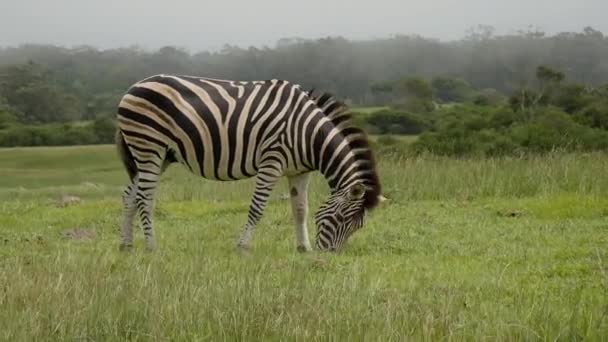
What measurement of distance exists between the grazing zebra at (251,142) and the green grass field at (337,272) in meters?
0.56

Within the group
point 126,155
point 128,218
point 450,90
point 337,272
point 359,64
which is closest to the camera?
point 337,272

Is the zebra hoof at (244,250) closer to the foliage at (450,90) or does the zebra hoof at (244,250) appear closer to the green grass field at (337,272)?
the green grass field at (337,272)

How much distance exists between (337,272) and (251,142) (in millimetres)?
2403

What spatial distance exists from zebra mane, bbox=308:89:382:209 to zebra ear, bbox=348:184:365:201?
77 millimetres

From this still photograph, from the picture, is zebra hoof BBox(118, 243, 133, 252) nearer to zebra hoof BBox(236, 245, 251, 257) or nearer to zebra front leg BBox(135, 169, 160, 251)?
zebra front leg BBox(135, 169, 160, 251)

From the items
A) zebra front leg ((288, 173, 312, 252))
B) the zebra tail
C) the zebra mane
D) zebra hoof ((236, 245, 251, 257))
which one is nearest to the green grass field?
zebra hoof ((236, 245, 251, 257))

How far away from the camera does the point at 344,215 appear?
28.3 feet

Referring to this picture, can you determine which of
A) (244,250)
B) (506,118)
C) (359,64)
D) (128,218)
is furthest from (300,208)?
(359,64)

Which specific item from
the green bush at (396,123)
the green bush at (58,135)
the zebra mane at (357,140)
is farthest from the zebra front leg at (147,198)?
the green bush at (58,135)

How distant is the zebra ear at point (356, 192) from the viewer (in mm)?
8586

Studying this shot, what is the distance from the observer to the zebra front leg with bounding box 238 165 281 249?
8.70 metres

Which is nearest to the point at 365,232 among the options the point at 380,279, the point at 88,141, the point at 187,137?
the point at 187,137

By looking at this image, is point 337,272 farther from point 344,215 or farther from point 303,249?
point 303,249

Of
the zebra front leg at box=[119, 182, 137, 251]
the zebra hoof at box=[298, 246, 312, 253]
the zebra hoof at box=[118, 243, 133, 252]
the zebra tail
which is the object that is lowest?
the zebra hoof at box=[298, 246, 312, 253]
